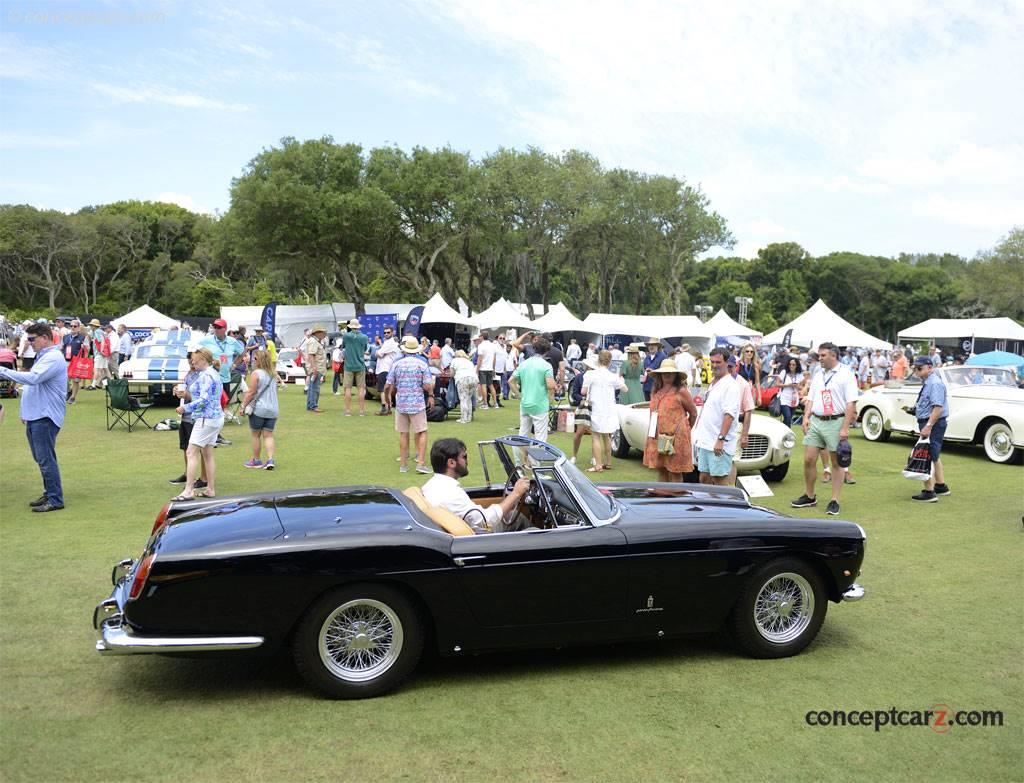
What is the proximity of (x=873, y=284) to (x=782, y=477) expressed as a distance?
8200cm

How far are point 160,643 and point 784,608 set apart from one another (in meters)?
3.39

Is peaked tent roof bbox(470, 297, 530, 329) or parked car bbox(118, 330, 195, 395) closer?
parked car bbox(118, 330, 195, 395)

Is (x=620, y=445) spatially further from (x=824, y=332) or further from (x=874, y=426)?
(x=824, y=332)

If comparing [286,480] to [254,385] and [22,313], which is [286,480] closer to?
[254,385]

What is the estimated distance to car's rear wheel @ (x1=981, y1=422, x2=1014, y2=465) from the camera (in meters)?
13.0

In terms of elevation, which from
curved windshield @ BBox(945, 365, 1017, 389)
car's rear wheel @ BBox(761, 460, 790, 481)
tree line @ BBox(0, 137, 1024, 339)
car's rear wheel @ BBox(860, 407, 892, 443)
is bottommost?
car's rear wheel @ BBox(761, 460, 790, 481)

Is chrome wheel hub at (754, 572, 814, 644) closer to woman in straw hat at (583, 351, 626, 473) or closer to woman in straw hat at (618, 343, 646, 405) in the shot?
woman in straw hat at (583, 351, 626, 473)

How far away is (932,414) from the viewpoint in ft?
30.9

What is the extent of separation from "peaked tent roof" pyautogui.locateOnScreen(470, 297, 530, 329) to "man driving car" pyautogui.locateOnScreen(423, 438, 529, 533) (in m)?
31.6

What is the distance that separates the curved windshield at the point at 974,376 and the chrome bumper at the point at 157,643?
1370 centimetres

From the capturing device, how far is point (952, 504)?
9789 millimetres

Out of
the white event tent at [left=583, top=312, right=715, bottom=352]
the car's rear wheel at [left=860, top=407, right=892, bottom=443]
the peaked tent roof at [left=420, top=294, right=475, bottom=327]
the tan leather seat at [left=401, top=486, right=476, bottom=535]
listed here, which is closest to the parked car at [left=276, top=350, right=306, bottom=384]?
the peaked tent roof at [left=420, top=294, right=475, bottom=327]

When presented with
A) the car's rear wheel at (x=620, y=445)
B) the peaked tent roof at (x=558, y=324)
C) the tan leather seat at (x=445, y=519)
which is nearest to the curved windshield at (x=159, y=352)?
the car's rear wheel at (x=620, y=445)

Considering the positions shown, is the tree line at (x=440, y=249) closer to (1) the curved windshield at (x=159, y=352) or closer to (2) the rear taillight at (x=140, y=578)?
(1) the curved windshield at (x=159, y=352)
